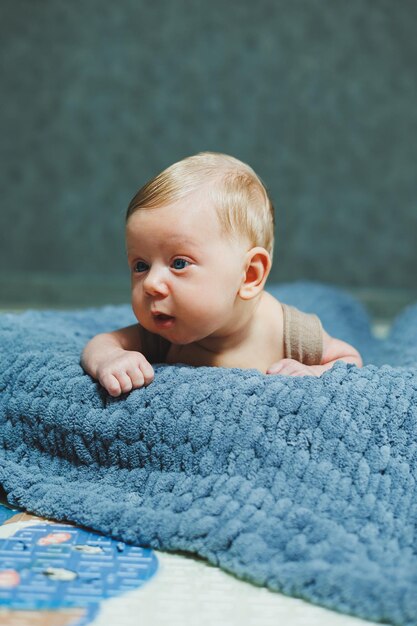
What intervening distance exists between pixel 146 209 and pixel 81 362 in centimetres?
19

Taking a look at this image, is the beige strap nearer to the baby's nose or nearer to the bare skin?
the bare skin

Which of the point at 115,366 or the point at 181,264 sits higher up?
the point at 181,264

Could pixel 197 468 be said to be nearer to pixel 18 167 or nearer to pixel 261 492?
pixel 261 492

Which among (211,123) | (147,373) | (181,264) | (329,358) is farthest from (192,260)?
(211,123)

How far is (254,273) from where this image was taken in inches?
34.8

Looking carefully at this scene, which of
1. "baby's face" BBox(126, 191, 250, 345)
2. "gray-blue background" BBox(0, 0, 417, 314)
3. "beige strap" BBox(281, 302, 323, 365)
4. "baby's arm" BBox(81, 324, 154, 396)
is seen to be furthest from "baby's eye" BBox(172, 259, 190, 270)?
"gray-blue background" BBox(0, 0, 417, 314)

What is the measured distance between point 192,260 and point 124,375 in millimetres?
145

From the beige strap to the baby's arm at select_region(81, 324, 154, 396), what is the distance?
0.22 meters

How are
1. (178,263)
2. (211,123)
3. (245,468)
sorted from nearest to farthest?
(245,468) → (178,263) → (211,123)

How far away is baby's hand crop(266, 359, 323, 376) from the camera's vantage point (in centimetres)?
87

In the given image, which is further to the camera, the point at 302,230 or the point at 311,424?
the point at 302,230

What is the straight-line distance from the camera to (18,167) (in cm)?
237

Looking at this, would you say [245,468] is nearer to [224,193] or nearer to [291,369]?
[291,369]

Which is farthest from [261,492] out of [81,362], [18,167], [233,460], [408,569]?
[18,167]
